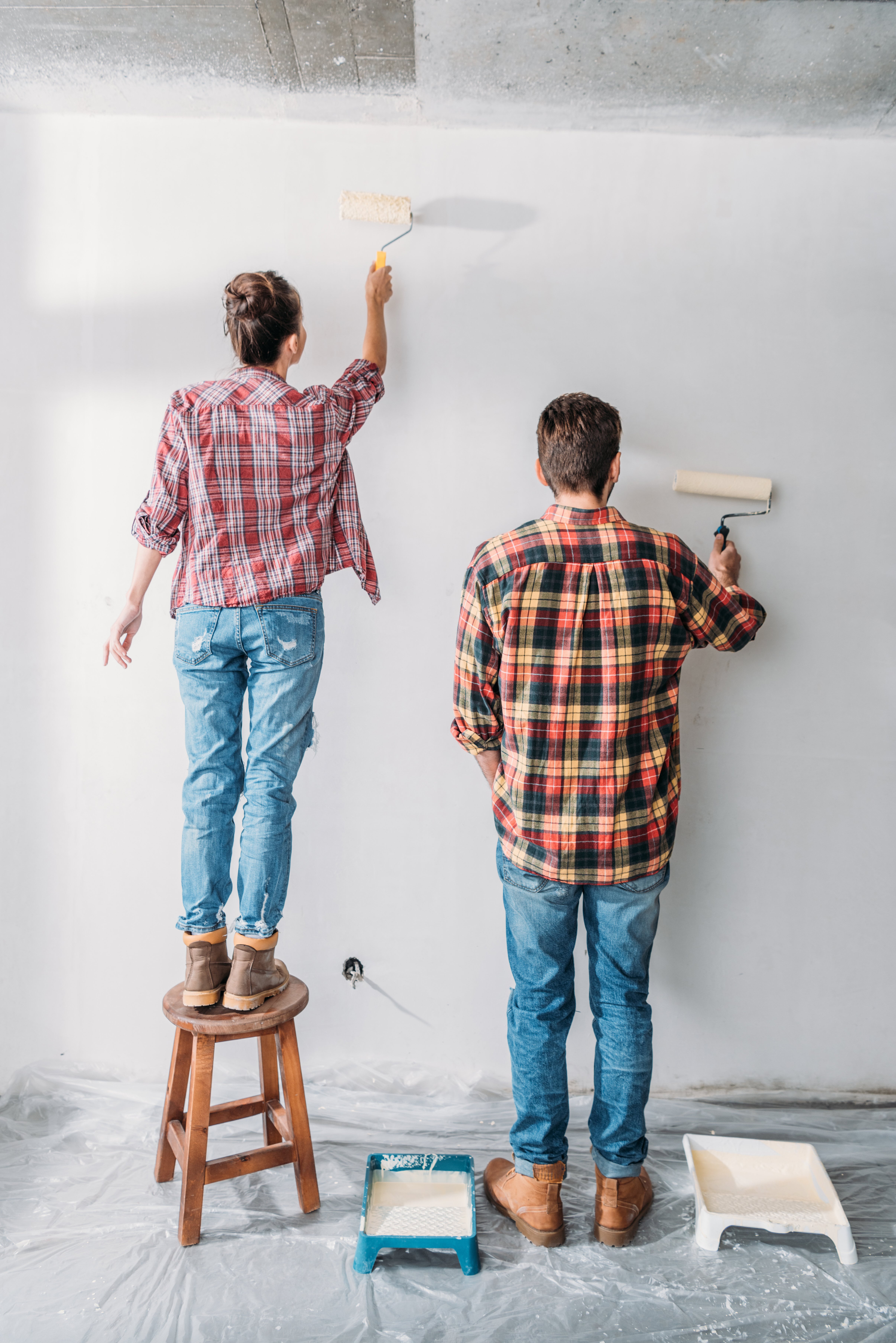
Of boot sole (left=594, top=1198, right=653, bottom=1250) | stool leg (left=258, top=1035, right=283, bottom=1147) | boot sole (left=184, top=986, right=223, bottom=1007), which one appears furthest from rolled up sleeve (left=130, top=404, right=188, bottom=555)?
boot sole (left=594, top=1198, right=653, bottom=1250)

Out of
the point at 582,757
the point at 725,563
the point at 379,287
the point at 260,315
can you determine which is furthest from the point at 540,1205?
the point at 379,287

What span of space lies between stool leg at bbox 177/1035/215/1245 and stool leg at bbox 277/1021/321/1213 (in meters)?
0.14

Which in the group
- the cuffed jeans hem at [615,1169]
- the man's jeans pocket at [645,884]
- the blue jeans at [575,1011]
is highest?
the man's jeans pocket at [645,884]

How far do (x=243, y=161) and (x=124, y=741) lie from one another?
54.4 inches

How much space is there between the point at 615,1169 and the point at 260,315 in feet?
5.79

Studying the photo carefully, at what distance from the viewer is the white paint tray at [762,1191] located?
1.55 meters

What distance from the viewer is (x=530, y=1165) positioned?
159 centimetres

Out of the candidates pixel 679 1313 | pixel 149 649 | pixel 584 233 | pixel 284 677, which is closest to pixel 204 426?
pixel 284 677

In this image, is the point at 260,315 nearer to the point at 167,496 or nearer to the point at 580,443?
the point at 167,496

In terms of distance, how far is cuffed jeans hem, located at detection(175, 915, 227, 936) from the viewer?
1.57 meters

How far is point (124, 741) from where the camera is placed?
2002 mm

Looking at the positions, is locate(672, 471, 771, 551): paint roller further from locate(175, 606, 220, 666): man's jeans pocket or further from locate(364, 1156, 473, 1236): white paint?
locate(364, 1156, 473, 1236): white paint

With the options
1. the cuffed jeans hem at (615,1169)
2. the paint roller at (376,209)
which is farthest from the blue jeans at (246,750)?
the paint roller at (376,209)

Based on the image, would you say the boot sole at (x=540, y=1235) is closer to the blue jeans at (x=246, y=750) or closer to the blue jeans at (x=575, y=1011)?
the blue jeans at (x=575, y=1011)
